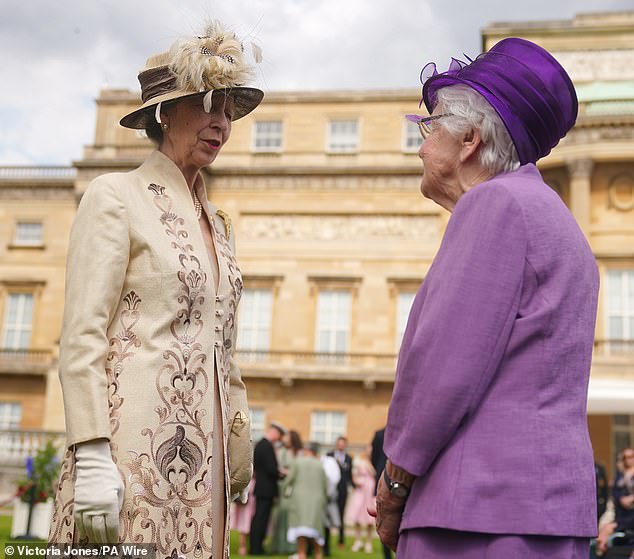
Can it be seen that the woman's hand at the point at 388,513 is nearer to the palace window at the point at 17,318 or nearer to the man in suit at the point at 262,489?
the man in suit at the point at 262,489

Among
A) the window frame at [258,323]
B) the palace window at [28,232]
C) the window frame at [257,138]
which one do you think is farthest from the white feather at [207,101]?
the palace window at [28,232]

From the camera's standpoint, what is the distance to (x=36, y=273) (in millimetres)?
30359

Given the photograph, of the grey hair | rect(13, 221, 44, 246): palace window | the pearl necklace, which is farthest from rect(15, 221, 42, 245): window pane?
the grey hair

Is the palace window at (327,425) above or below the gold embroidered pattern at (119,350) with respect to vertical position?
above

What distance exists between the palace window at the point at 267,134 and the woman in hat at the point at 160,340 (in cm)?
2778

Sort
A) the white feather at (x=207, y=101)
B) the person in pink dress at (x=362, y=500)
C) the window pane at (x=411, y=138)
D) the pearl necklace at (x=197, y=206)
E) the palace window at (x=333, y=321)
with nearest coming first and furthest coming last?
the white feather at (x=207, y=101)
the pearl necklace at (x=197, y=206)
the person in pink dress at (x=362, y=500)
the palace window at (x=333, y=321)
the window pane at (x=411, y=138)

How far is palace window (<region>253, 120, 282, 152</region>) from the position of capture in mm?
30422

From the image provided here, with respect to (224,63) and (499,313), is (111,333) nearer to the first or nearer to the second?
(224,63)

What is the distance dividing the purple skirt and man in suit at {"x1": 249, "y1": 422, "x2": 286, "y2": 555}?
35.4ft

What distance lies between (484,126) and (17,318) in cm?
3031

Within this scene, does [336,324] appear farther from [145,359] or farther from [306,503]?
[145,359]

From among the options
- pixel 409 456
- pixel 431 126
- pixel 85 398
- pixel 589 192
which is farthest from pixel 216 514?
pixel 589 192

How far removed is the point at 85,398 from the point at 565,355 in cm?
135

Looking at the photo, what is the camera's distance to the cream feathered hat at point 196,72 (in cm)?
278
